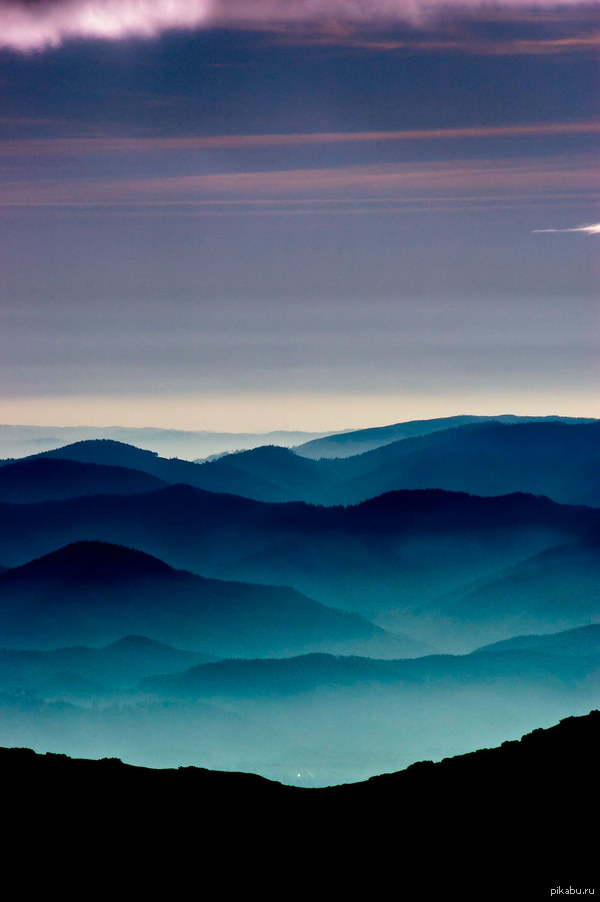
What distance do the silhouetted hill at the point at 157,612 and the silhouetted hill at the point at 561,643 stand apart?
13.8m

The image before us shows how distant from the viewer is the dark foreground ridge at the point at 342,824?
40250 millimetres

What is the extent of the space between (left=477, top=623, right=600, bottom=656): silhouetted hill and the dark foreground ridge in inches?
4272

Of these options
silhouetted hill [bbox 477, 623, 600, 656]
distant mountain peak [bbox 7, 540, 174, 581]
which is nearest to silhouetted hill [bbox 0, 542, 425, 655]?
distant mountain peak [bbox 7, 540, 174, 581]

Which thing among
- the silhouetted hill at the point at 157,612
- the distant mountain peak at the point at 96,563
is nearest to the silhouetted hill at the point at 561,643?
the silhouetted hill at the point at 157,612

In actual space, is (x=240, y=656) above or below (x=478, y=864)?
above

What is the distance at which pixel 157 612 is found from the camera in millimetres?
166625

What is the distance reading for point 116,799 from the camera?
4716cm

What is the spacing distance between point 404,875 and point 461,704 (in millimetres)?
102533

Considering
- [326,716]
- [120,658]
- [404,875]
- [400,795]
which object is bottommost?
[404,875]

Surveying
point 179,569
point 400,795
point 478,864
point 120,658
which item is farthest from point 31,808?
point 179,569

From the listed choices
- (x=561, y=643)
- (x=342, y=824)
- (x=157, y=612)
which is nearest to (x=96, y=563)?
(x=157, y=612)

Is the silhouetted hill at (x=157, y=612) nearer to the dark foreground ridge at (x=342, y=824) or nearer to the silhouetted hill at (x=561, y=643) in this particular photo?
the silhouetted hill at (x=561, y=643)

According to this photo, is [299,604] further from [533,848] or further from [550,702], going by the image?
[533,848]

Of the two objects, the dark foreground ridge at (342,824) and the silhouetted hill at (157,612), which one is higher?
the silhouetted hill at (157,612)
